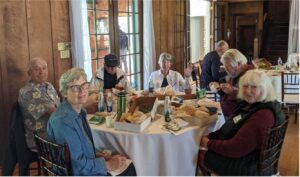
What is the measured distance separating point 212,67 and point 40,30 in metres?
2.33

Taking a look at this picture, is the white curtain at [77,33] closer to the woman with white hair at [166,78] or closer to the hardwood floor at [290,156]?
the woman with white hair at [166,78]

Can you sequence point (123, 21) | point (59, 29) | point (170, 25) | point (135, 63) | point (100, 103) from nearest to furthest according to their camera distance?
point (100, 103) → point (59, 29) → point (123, 21) → point (135, 63) → point (170, 25)

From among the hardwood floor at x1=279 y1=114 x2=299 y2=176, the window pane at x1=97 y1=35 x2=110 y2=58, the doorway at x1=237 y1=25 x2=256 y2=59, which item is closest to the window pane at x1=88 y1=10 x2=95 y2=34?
the window pane at x1=97 y1=35 x2=110 y2=58

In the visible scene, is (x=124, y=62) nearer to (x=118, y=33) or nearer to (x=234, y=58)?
(x=118, y=33)

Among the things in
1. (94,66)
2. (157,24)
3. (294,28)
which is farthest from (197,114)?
(294,28)

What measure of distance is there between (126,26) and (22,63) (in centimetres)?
216

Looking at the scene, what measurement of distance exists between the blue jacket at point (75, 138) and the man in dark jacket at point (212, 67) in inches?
113

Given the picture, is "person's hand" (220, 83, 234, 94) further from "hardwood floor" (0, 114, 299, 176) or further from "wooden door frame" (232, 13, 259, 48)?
"wooden door frame" (232, 13, 259, 48)

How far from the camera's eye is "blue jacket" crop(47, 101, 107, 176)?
1887mm

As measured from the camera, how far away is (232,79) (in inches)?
123

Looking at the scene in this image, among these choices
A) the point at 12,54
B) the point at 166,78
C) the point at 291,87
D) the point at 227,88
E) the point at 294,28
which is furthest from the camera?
the point at 294,28

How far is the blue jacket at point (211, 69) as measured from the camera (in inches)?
179

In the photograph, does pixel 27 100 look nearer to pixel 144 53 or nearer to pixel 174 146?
pixel 174 146

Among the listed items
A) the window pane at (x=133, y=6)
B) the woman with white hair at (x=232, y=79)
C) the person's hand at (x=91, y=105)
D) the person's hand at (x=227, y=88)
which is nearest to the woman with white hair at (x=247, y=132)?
the woman with white hair at (x=232, y=79)
